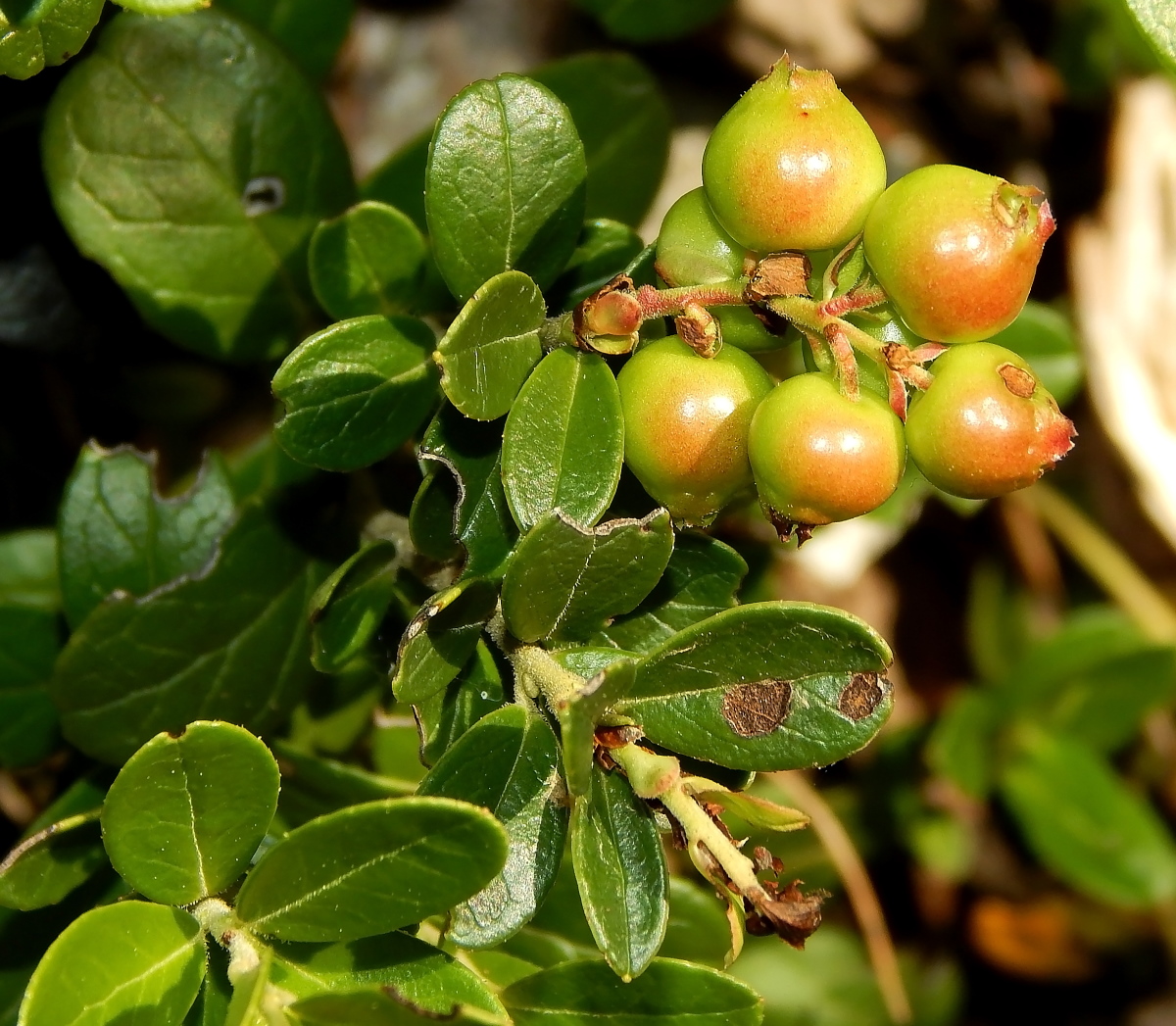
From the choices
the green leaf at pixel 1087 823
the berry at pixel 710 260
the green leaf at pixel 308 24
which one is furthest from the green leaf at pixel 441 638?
the green leaf at pixel 1087 823

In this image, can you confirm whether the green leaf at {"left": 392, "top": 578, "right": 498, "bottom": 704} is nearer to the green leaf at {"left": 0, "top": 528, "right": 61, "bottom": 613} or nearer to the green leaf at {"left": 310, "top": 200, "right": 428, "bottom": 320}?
the green leaf at {"left": 310, "top": 200, "right": 428, "bottom": 320}

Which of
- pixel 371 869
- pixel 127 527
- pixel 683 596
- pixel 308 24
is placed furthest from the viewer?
pixel 308 24

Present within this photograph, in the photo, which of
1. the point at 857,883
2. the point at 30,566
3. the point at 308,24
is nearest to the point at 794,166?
the point at 308,24

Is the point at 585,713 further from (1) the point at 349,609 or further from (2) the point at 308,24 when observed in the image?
(2) the point at 308,24

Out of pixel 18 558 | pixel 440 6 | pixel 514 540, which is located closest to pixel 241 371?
pixel 18 558

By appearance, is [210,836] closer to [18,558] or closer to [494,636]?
[494,636]
